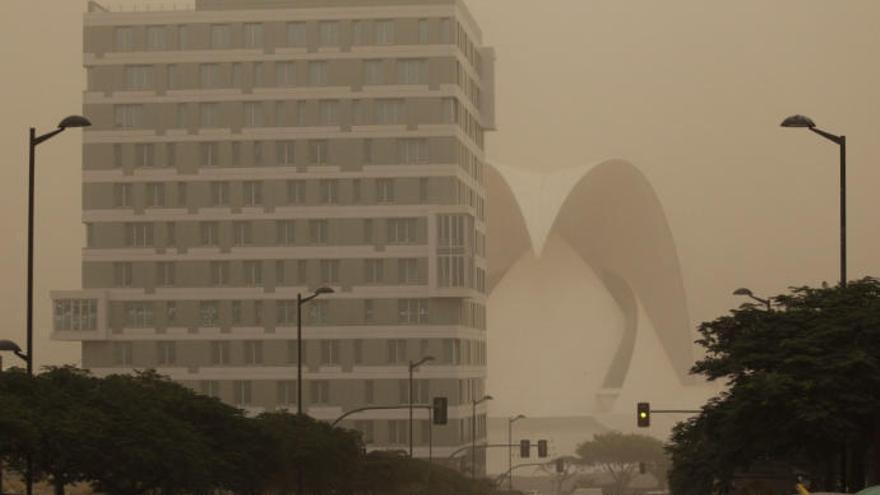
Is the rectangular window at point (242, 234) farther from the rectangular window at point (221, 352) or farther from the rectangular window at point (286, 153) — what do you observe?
the rectangular window at point (221, 352)

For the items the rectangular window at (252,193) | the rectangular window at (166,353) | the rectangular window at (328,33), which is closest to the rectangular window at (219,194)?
the rectangular window at (252,193)

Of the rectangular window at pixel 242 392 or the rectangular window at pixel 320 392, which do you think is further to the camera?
the rectangular window at pixel 242 392

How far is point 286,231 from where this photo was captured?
136500 millimetres

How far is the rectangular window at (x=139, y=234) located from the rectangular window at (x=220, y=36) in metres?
12.6

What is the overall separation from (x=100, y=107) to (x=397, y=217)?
20.7 meters

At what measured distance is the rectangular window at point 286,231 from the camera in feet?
447

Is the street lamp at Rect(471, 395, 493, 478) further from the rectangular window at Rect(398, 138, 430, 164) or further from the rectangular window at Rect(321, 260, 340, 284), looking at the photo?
the rectangular window at Rect(398, 138, 430, 164)

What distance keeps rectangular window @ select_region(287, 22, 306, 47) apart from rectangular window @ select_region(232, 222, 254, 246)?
12.0m

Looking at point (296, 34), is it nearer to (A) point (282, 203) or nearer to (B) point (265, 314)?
(A) point (282, 203)

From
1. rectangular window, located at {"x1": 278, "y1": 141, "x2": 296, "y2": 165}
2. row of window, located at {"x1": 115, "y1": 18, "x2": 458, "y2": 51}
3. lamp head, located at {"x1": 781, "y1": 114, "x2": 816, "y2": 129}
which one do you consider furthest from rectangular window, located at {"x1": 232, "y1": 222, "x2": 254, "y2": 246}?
lamp head, located at {"x1": 781, "y1": 114, "x2": 816, "y2": 129}

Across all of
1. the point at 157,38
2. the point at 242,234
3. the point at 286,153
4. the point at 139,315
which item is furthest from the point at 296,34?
the point at 139,315

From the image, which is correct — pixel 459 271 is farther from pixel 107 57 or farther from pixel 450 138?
pixel 107 57

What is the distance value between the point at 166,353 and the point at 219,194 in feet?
35.8

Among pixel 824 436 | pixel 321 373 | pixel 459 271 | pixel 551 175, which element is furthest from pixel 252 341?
pixel 824 436
